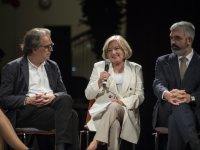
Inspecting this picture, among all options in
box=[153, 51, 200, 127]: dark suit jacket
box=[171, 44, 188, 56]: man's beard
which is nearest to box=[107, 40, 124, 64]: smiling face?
box=[153, 51, 200, 127]: dark suit jacket

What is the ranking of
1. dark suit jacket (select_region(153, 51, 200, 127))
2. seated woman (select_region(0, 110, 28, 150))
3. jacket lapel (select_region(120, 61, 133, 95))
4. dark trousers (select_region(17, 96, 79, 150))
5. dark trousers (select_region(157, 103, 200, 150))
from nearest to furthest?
seated woman (select_region(0, 110, 28, 150)) < dark trousers (select_region(157, 103, 200, 150)) < dark trousers (select_region(17, 96, 79, 150)) < dark suit jacket (select_region(153, 51, 200, 127)) < jacket lapel (select_region(120, 61, 133, 95))

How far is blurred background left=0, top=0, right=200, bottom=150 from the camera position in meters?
5.95

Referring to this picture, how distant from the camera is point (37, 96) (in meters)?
4.39

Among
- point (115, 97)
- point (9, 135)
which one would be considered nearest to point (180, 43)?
point (115, 97)

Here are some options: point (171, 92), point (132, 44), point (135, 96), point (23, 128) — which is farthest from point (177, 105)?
point (132, 44)

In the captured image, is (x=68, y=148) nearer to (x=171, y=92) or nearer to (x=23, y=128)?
(x=23, y=128)

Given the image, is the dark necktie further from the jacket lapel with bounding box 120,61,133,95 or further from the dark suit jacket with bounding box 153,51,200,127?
the jacket lapel with bounding box 120,61,133,95

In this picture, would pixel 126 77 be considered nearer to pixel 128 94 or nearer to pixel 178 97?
pixel 128 94

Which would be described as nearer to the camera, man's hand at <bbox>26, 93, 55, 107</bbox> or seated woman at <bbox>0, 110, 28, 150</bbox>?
seated woman at <bbox>0, 110, 28, 150</bbox>

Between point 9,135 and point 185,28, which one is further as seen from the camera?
point 185,28

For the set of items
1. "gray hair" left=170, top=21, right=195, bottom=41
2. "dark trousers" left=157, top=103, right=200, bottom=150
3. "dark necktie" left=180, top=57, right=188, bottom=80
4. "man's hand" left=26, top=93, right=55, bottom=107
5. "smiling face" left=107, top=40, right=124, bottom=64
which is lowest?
"dark trousers" left=157, top=103, right=200, bottom=150

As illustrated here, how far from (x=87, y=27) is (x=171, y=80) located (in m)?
Result: 1.85

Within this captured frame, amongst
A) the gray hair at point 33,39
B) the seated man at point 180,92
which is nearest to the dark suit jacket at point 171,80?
the seated man at point 180,92

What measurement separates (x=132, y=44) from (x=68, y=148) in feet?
6.78
